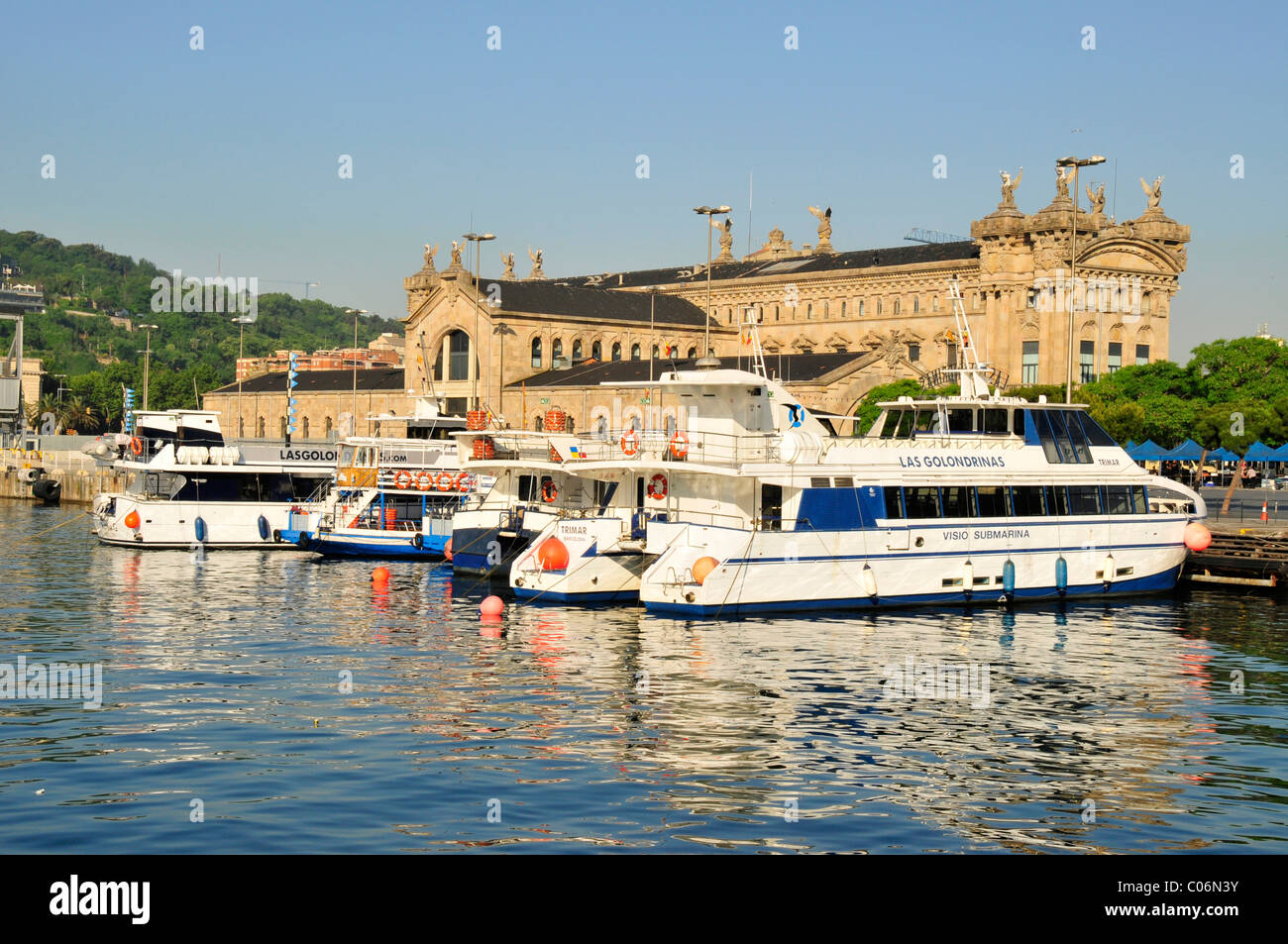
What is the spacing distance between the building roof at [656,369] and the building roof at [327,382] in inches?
786

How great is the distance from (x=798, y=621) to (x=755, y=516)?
3.25 metres

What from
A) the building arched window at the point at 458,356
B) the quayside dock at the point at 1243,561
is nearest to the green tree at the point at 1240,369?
the quayside dock at the point at 1243,561

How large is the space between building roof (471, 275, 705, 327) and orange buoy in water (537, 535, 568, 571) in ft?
266

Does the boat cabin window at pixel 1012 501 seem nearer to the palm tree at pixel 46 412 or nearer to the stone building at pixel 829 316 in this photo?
the stone building at pixel 829 316

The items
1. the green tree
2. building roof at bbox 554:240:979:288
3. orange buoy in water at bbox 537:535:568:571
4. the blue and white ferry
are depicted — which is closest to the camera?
the blue and white ferry

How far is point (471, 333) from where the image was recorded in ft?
394

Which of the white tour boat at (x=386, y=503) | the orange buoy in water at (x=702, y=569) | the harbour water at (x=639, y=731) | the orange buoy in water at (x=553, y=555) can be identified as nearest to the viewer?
the harbour water at (x=639, y=731)

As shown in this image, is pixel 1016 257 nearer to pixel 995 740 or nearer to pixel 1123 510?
pixel 1123 510

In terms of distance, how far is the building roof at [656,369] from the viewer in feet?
335

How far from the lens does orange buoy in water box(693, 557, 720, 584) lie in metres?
36.6

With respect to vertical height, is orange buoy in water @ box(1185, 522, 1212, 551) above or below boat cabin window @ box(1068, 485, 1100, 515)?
below

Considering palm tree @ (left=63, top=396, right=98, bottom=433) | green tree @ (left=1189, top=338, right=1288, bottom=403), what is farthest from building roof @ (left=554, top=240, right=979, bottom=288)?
palm tree @ (left=63, top=396, right=98, bottom=433)

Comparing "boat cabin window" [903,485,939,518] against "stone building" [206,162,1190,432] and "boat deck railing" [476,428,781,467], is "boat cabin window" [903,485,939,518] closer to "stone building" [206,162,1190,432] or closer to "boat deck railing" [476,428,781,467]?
"boat deck railing" [476,428,781,467]
